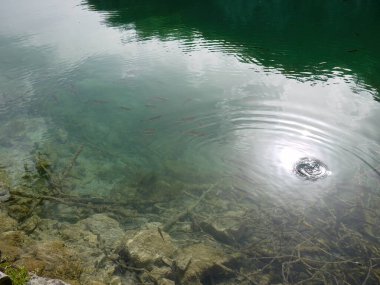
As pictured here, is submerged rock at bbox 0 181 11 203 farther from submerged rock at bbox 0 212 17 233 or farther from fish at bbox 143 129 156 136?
fish at bbox 143 129 156 136

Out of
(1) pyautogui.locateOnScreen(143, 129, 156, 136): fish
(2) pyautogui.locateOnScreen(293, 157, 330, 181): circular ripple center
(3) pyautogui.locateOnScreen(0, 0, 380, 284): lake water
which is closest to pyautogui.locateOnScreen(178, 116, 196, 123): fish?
(3) pyautogui.locateOnScreen(0, 0, 380, 284): lake water

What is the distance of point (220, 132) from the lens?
52.5 feet

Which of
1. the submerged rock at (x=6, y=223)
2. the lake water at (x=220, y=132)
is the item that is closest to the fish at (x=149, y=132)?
the lake water at (x=220, y=132)

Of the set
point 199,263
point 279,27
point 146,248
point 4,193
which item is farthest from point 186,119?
point 279,27

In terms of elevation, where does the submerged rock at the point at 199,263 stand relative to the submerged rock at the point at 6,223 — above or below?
below

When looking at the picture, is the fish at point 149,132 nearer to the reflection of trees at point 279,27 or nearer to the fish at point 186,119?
the fish at point 186,119

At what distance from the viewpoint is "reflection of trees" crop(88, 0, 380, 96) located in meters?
26.4

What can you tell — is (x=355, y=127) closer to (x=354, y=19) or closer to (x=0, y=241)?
(x=0, y=241)

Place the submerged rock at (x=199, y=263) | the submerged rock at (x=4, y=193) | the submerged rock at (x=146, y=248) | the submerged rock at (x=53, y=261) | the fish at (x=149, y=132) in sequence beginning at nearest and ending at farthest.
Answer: the submerged rock at (x=53, y=261), the submerged rock at (x=199, y=263), the submerged rock at (x=146, y=248), the submerged rock at (x=4, y=193), the fish at (x=149, y=132)

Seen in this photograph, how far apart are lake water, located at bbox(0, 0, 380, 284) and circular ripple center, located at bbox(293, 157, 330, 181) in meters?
0.07

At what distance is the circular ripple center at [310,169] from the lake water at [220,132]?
0.07m

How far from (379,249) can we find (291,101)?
1078 cm

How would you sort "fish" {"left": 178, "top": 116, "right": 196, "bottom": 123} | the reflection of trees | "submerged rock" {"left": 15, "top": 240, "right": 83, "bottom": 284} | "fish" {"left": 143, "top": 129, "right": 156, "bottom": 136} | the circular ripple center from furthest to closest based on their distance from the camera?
1. the reflection of trees
2. "fish" {"left": 178, "top": 116, "right": 196, "bottom": 123}
3. "fish" {"left": 143, "top": 129, "right": 156, "bottom": 136}
4. the circular ripple center
5. "submerged rock" {"left": 15, "top": 240, "right": 83, "bottom": 284}

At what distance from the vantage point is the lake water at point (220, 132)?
10.4 m
